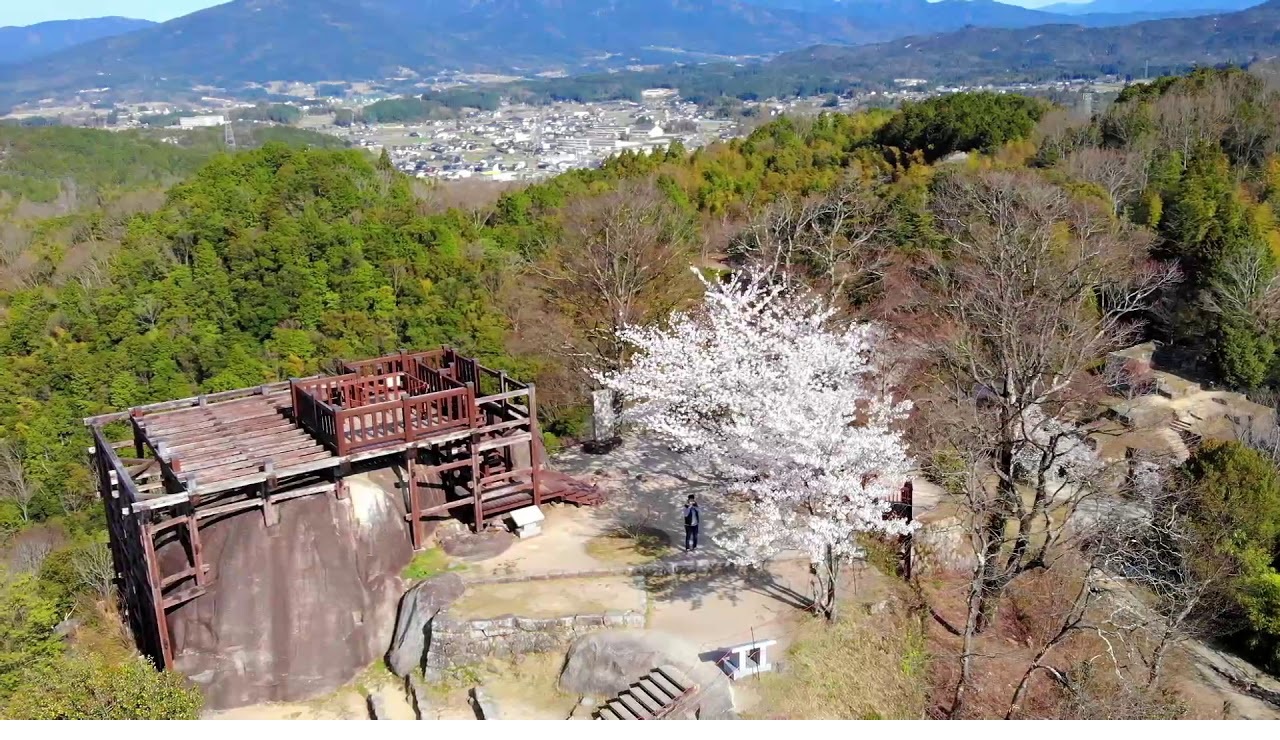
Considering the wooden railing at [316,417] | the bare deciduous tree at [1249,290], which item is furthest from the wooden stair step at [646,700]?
the bare deciduous tree at [1249,290]

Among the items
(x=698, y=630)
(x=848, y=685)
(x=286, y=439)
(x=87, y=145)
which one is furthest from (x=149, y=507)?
(x=87, y=145)

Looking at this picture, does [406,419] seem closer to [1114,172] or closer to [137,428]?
[137,428]

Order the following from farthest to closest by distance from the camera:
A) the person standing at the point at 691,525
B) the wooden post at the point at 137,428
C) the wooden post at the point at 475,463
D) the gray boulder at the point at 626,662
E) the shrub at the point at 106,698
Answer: the person standing at the point at 691,525 < the wooden post at the point at 475,463 < the wooden post at the point at 137,428 < the gray boulder at the point at 626,662 < the shrub at the point at 106,698

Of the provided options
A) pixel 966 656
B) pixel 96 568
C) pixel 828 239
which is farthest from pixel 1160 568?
pixel 96 568

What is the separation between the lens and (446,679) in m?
11.7

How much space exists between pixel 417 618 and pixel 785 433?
18.0 feet

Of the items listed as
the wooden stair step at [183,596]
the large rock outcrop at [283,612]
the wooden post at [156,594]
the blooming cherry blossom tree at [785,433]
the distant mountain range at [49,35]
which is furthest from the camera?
the distant mountain range at [49,35]

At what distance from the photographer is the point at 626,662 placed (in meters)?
11.1

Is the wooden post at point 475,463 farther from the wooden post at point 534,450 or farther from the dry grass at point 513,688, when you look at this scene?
the dry grass at point 513,688

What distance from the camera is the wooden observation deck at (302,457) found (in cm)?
1153

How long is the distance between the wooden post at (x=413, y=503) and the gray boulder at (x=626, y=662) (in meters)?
3.17

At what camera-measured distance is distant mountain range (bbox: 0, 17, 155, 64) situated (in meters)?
128

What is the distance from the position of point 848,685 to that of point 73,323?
3141 centimetres

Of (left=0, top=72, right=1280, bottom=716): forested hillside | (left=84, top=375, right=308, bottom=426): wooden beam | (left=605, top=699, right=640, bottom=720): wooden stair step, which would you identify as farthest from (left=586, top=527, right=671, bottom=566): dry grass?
(left=0, top=72, right=1280, bottom=716): forested hillside
